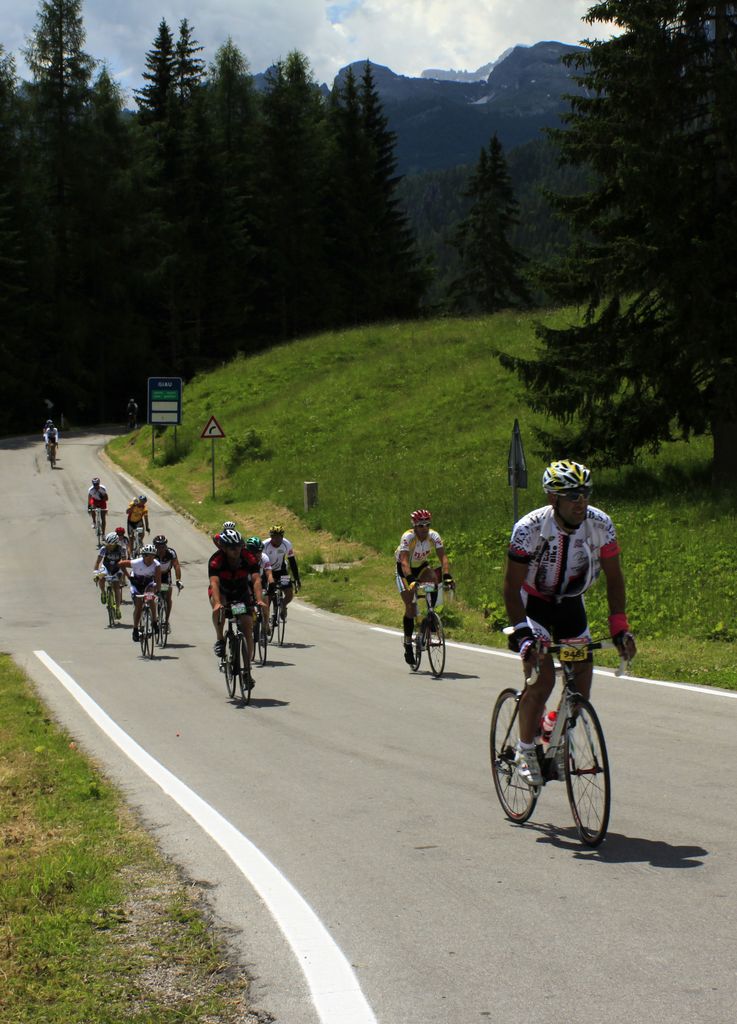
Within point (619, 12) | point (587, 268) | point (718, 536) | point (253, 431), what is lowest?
point (718, 536)

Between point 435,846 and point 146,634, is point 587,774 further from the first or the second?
point 146,634

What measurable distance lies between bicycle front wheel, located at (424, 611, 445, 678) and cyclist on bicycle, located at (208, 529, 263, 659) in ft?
8.34

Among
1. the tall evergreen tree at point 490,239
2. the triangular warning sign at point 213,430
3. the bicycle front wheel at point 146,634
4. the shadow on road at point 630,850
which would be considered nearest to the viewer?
the shadow on road at point 630,850

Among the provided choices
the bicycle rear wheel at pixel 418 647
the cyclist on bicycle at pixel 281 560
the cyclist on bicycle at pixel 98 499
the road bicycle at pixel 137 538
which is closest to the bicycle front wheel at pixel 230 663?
the bicycle rear wheel at pixel 418 647

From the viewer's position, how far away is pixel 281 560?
739 inches

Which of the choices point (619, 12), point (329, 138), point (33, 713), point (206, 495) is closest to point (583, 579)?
point (33, 713)

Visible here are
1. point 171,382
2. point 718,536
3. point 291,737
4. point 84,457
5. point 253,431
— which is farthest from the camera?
point 84,457

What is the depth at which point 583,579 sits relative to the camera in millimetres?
6352

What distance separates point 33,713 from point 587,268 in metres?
16.0

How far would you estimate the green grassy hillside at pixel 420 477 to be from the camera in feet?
60.7

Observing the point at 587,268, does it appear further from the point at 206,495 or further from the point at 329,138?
the point at 329,138

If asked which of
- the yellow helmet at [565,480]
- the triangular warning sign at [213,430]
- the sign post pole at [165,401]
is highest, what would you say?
the sign post pole at [165,401]

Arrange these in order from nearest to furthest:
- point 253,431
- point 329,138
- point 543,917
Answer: point 543,917, point 253,431, point 329,138

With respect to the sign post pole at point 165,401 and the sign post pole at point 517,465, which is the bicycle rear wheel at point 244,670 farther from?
the sign post pole at point 165,401
